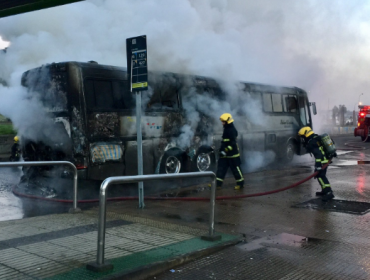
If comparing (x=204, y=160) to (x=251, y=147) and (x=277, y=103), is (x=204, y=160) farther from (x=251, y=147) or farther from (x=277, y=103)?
(x=277, y=103)

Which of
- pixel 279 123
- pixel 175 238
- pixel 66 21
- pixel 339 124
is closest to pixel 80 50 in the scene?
pixel 66 21

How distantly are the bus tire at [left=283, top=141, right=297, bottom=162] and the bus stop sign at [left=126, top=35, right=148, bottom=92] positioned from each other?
29.0 ft

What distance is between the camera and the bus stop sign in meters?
6.52

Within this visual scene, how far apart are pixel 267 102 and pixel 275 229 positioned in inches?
329

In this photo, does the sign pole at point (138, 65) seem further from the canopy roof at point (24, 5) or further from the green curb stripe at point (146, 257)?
the green curb stripe at point (146, 257)

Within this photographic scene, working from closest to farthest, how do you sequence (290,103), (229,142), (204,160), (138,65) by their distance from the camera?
(138,65) < (229,142) < (204,160) < (290,103)

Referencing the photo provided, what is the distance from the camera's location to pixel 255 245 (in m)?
4.82

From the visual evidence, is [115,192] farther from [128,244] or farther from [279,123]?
[279,123]

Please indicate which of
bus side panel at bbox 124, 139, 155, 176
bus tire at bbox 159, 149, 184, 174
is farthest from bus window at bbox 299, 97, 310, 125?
bus side panel at bbox 124, 139, 155, 176

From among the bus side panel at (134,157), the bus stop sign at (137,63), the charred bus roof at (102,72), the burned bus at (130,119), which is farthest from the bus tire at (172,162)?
the bus stop sign at (137,63)

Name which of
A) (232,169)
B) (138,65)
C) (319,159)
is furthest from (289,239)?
(232,169)

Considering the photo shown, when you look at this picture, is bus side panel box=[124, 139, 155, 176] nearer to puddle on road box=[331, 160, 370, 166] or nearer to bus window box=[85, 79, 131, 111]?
bus window box=[85, 79, 131, 111]

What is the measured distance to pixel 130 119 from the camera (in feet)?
29.5

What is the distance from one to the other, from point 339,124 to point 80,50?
42.4 m
